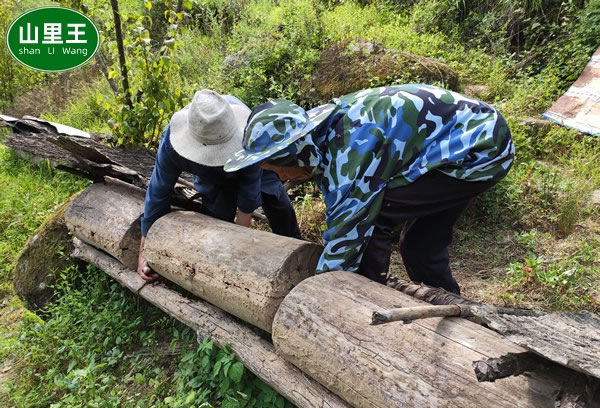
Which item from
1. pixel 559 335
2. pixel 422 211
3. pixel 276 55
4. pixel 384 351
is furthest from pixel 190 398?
pixel 276 55

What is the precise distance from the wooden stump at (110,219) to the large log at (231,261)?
29 centimetres

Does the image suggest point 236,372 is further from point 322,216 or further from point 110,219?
point 322,216

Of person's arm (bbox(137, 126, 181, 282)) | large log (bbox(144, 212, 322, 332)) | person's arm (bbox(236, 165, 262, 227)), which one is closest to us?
large log (bbox(144, 212, 322, 332))

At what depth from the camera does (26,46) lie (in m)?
4.89

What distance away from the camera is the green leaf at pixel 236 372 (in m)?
2.23

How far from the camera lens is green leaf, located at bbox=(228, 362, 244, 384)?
2.23m

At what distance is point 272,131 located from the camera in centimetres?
186

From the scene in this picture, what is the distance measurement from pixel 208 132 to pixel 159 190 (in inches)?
23.1

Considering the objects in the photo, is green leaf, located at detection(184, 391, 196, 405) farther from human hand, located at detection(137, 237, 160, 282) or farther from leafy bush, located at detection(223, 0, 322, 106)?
leafy bush, located at detection(223, 0, 322, 106)

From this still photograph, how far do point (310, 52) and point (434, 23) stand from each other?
210cm
